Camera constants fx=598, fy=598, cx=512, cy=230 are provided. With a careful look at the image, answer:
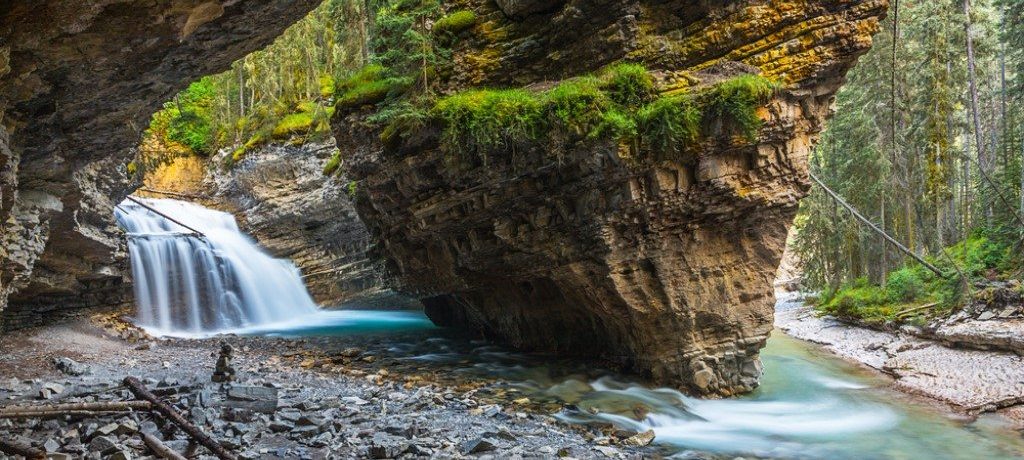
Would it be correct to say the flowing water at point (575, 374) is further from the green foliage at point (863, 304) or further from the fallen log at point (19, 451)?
the fallen log at point (19, 451)

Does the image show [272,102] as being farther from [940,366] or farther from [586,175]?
[940,366]

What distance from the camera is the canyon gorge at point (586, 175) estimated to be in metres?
8.17

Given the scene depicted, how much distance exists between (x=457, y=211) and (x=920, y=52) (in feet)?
72.0

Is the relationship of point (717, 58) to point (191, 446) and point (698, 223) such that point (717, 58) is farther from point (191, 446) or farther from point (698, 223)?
point (191, 446)

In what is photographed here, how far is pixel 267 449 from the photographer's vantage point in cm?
660

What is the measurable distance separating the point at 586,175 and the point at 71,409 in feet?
26.4

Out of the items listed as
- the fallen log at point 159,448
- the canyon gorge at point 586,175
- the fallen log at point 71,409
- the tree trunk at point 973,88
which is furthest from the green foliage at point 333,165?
the tree trunk at point 973,88

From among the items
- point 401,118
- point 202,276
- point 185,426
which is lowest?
point 185,426

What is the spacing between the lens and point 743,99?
9688 mm

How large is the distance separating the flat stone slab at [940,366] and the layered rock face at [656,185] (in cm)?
438

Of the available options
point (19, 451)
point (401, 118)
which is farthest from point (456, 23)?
point (19, 451)

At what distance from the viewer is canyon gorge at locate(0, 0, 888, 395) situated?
8172 mm

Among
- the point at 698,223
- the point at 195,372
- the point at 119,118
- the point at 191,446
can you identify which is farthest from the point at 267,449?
the point at 698,223

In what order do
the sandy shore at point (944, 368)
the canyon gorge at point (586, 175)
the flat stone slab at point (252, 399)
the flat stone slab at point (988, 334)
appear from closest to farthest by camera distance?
the flat stone slab at point (252, 399) < the canyon gorge at point (586, 175) < the sandy shore at point (944, 368) < the flat stone slab at point (988, 334)
